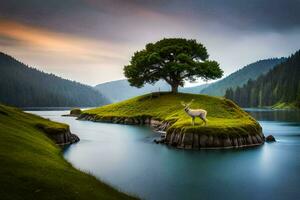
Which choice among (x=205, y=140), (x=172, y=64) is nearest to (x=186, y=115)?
(x=205, y=140)

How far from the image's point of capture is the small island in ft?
186

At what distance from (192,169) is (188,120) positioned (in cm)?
2731

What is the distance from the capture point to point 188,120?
66.9 metres

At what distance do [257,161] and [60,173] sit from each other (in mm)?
28511

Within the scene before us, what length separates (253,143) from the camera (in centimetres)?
6075

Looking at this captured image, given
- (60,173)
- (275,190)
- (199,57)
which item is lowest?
(275,190)

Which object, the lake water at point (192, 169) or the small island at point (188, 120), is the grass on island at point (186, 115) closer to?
the small island at point (188, 120)

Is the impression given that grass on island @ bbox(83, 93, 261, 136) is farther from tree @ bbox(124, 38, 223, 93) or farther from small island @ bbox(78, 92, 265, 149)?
tree @ bbox(124, 38, 223, 93)

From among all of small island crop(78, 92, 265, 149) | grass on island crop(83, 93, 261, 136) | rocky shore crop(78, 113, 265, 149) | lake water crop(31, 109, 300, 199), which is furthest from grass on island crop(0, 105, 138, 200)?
grass on island crop(83, 93, 261, 136)

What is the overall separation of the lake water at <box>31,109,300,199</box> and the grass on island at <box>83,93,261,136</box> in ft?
16.1

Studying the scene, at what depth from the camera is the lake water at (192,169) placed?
99.4 ft

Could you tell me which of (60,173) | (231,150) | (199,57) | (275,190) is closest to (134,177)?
(60,173)

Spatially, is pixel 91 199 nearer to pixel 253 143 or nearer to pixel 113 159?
pixel 113 159

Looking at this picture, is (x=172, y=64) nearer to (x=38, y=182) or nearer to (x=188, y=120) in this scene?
(x=188, y=120)
